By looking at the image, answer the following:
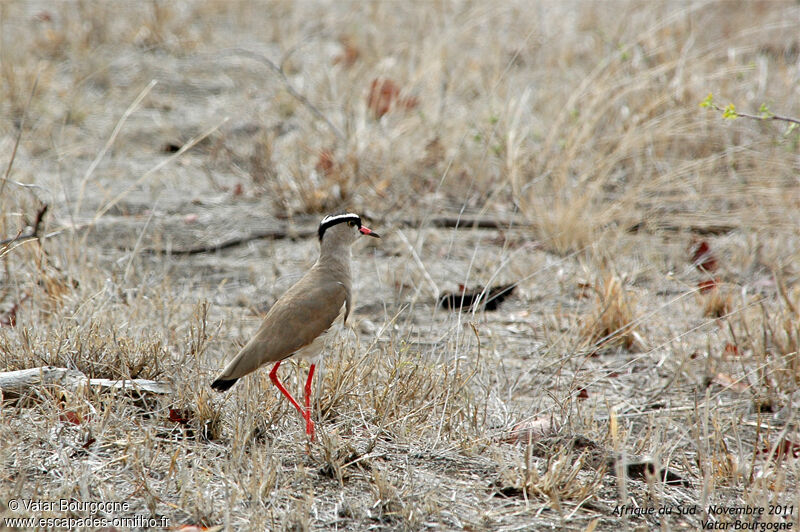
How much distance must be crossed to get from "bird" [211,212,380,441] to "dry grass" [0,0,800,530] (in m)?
0.14

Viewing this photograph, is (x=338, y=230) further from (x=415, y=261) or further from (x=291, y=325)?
(x=415, y=261)

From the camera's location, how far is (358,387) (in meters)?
3.72

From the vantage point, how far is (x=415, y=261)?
5574 mm

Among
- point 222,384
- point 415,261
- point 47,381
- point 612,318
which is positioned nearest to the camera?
point 222,384

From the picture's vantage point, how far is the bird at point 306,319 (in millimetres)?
3328

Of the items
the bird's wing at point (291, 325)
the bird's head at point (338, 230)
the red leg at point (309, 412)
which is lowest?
the red leg at point (309, 412)

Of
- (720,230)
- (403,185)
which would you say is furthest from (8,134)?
(720,230)

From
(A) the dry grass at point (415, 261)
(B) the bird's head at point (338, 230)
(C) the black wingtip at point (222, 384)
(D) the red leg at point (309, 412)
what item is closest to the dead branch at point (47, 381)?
(A) the dry grass at point (415, 261)

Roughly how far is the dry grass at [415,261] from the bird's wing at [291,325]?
16 centimetres

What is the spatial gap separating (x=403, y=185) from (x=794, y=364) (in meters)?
3.08

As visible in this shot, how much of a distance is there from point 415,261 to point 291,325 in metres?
2.19

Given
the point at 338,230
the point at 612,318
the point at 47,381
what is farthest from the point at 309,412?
the point at 612,318

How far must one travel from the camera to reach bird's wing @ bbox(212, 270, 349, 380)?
131 inches

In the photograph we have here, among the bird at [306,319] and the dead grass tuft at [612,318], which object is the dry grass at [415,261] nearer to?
the dead grass tuft at [612,318]
